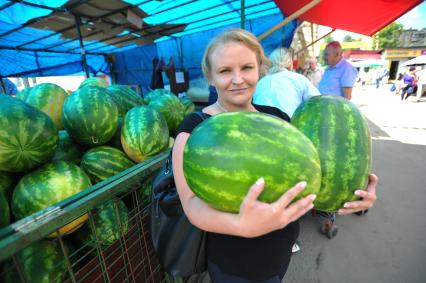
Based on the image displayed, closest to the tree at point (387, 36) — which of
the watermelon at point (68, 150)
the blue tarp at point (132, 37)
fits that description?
the blue tarp at point (132, 37)

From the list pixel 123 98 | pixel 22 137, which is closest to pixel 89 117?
pixel 22 137

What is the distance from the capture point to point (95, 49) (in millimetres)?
8273

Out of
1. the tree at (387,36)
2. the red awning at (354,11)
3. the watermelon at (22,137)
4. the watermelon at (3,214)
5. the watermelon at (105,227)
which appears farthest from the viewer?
the tree at (387,36)

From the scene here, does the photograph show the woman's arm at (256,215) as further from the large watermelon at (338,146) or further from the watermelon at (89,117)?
the watermelon at (89,117)

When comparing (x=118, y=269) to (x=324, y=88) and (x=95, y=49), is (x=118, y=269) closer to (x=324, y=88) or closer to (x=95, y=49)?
(x=324, y=88)

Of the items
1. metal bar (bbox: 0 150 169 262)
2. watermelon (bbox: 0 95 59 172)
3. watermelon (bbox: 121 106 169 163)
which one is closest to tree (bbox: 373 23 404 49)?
watermelon (bbox: 121 106 169 163)

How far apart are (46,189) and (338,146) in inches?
56.7

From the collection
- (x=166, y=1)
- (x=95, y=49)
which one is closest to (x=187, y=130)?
(x=166, y=1)

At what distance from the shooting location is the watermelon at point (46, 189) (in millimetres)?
1225

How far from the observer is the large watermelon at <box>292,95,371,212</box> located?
2.96 feet

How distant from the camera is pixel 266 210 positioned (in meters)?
0.73

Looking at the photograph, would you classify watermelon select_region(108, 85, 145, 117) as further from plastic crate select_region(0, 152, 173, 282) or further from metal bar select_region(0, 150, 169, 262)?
metal bar select_region(0, 150, 169, 262)

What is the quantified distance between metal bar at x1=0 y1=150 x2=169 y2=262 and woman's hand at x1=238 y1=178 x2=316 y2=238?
0.71 m

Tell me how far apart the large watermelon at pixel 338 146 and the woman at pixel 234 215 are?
0.25 feet
